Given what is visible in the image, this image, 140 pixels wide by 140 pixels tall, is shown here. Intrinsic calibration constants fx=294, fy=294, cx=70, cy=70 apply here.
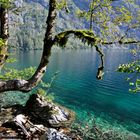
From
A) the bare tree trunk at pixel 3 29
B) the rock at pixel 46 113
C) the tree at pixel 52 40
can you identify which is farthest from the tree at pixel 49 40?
the rock at pixel 46 113

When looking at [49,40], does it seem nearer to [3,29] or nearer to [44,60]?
[44,60]

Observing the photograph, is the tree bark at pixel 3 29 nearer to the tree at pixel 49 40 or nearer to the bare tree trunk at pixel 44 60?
the tree at pixel 49 40

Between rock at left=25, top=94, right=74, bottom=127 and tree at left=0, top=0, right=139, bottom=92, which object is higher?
tree at left=0, top=0, right=139, bottom=92

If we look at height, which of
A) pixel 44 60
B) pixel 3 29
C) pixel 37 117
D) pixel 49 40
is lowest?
pixel 37 117

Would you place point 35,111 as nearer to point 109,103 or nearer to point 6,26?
point 6,26

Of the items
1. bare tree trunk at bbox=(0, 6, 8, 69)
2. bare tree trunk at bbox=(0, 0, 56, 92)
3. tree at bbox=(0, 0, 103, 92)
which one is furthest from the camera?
bare tree trunk at bbox=(0, 6, 8, 69)

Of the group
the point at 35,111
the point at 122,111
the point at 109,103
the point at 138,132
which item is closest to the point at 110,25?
the point at 35,111

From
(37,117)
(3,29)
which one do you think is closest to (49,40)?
(3,29)

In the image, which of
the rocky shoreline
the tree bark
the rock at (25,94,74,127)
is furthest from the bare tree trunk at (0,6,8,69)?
the rock at (25,94,74,127)

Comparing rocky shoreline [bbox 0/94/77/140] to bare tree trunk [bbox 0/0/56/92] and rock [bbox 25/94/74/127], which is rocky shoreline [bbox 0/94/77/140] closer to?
rock [bbox 25/94/74/127]

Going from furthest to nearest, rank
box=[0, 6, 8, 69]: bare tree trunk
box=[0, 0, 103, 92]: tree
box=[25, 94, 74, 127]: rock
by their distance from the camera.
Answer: box=[25, 94, 74, 127]: rock → box=[0, 6, 8, 69]: bare tree trunk → box=[0, 0, 103, 92]: tree

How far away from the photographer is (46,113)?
2517 cm

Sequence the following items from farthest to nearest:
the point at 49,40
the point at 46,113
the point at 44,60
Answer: the point at 46,113 → the point at 44,60 → the point at 49,40

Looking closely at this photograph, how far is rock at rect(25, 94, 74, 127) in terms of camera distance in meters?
24.2
